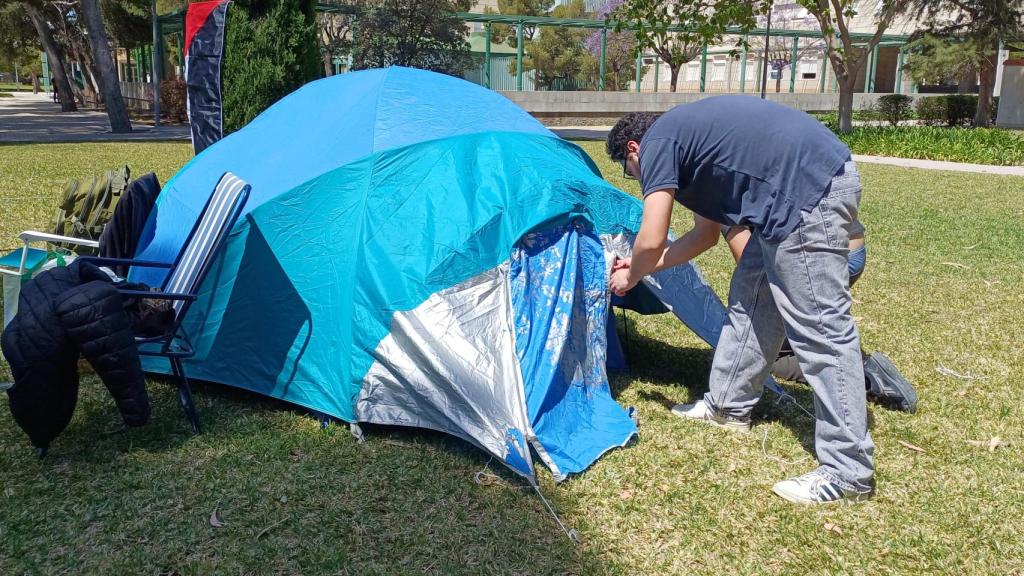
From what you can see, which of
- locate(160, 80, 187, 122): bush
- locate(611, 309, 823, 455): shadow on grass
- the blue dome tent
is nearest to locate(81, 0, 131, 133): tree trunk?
locate(160, 80, 187, 122): bush

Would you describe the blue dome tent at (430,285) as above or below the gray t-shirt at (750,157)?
below

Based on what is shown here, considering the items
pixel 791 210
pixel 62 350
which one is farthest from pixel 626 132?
pixel 62 350

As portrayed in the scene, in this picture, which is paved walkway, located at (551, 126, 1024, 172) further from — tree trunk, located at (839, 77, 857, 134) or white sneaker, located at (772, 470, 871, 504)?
white sneaker, located at (772, 470, 871, 504)

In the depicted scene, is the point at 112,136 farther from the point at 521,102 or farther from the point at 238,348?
the point at 238,348

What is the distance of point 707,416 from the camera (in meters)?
4.17

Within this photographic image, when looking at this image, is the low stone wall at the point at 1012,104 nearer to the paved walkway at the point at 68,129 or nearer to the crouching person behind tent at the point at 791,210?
the paved walkway at the point at 68,129

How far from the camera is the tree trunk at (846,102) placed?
19859mm

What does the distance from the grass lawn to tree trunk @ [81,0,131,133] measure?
17488mm

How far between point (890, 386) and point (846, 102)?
57.3 feet

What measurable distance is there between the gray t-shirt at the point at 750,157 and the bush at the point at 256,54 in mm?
12311

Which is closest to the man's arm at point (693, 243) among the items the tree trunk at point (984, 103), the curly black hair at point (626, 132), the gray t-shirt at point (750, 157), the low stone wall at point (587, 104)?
the gray t-shirt at point (750, 157)


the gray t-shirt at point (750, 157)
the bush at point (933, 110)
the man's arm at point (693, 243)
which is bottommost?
the bush at point (933, 110)

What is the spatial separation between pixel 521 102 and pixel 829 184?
2323cm

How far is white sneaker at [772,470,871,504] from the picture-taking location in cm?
344
